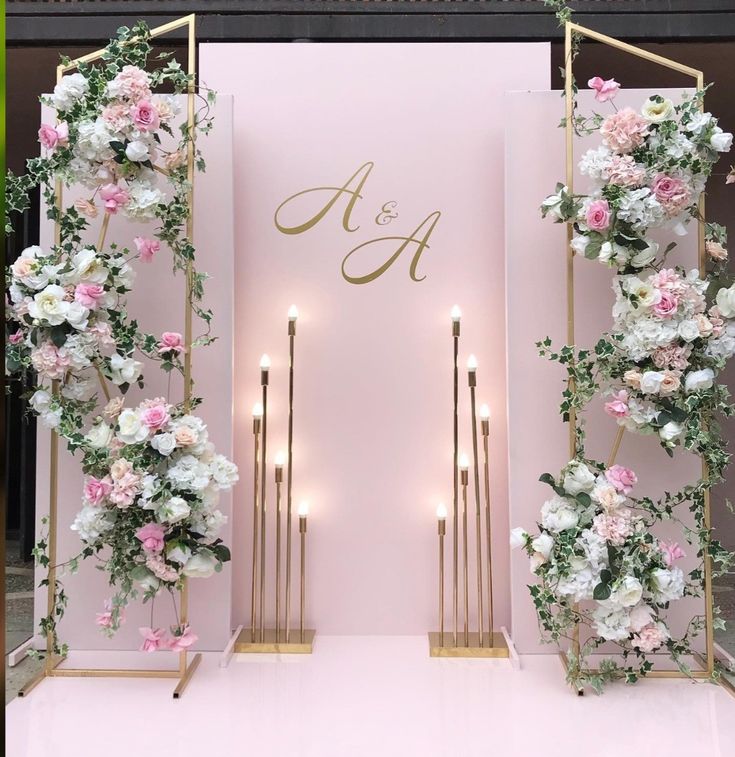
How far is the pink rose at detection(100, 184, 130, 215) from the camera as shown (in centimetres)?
246

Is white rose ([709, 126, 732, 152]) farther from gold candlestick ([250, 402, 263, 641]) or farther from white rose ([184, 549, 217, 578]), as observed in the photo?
white rose ([184, 549, 217, 578])

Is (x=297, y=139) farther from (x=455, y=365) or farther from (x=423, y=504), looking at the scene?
(x=423, y=504)

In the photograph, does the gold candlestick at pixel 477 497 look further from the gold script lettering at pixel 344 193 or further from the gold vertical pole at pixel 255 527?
the gold vertical pole at pixel 255 527

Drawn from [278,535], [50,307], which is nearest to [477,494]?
[278,535]

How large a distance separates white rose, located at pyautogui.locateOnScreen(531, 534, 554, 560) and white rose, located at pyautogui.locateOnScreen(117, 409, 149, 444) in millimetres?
1344

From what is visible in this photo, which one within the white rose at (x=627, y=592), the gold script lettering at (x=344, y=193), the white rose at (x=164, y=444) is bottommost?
the white rose at (x=627, y=592)

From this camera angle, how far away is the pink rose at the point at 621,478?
8.13 feet

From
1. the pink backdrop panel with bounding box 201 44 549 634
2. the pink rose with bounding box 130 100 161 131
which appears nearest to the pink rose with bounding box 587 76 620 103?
the pink backdrop panel with bounding box 201 44 549 634

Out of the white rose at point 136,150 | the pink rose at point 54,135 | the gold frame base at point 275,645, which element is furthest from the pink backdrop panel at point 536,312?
the pink rose at point 54,135

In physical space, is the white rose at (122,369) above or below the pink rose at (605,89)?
below

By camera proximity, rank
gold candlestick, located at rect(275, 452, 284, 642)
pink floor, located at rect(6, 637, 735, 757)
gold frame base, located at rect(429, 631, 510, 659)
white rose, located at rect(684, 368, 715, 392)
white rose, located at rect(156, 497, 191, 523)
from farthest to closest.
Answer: gold candlestick, located at rect(275, 452, 284, 642), gold frame base, located at rect(429, 631, 510, 659), white rose, located at rect(684, 368, 715, 392), white rose, located at rect(156, 497, 191, 523), pink floor, located at rect(6, 637, 735, 757)

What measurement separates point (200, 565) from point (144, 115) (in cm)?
150

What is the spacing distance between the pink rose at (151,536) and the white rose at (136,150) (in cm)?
121

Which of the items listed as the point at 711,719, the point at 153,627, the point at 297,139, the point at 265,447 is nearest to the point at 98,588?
the point at 153,627
